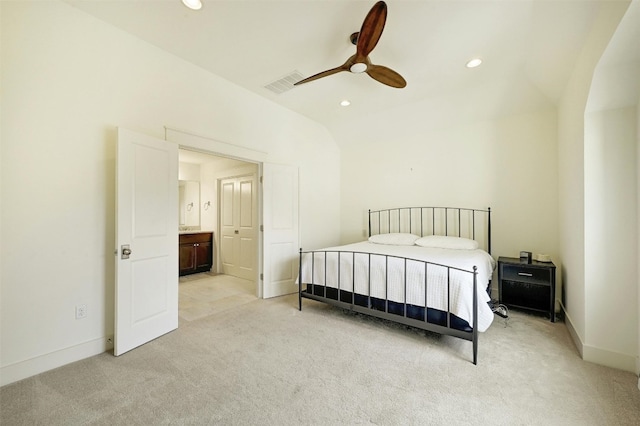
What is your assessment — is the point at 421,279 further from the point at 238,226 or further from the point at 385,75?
the point at 238,226

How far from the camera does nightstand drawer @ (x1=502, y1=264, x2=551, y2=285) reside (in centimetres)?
313

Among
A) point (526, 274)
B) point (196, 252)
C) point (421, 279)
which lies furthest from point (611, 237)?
point (196, 252)

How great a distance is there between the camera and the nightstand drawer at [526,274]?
3133mm

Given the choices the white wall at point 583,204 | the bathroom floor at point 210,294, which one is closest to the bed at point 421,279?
the white wall at point 583,204

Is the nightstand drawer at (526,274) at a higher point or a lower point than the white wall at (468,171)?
lower

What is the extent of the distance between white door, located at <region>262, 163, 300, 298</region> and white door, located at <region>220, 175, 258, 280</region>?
0.99 meters

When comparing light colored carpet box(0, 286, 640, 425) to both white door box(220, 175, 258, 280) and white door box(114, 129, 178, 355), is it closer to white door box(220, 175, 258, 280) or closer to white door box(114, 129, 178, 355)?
white door box(114, 129, 178, 355)

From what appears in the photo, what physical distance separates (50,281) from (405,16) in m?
3.81

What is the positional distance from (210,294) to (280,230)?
1.54 m

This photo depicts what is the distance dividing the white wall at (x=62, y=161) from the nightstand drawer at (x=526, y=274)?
4.48 meters

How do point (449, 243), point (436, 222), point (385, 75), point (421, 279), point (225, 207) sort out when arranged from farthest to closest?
1. point (225, 207)
2. point (436, 222)
3. point (449, 243)
4. point (385, 75)
5. point (421, 279)

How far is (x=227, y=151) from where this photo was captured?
353 centimetres

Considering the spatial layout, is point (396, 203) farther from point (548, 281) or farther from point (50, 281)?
point (50, 281)

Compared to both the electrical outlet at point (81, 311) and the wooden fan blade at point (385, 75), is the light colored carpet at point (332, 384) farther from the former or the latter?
the wooden fan blade at point (385, 75)
